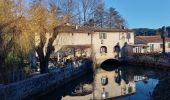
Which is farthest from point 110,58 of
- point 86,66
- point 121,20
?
point 121,20

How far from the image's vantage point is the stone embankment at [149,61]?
44.6 metres

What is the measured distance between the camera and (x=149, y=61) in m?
50.5

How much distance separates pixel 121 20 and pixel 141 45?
881 inches

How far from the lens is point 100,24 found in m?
74.9

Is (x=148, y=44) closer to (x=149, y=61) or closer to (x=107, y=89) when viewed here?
(x=149, y=61)

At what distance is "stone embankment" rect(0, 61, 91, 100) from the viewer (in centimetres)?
2131

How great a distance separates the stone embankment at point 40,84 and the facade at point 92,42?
8.27 meters

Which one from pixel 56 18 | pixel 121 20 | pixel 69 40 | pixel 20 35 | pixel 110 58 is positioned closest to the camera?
pixel 20 35

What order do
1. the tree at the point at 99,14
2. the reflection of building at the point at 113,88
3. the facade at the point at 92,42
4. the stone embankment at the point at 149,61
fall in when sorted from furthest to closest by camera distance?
the tree at the point at 99,14 < the facade at the point at 92,42 < the stone embankment at the point at 149,61 < the reflection of building at the point at 113,88

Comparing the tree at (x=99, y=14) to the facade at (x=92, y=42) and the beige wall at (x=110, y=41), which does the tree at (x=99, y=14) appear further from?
the beige wall at (x=110, y=41)

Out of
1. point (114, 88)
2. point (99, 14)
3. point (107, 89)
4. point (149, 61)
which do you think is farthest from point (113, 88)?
point (99, 14)

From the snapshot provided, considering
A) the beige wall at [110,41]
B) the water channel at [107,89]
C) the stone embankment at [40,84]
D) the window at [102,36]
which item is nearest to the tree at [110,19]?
the beige wall at [110,41]

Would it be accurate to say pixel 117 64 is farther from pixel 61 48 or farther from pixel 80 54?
pixel 61 48

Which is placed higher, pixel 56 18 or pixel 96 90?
pixel 56 18
